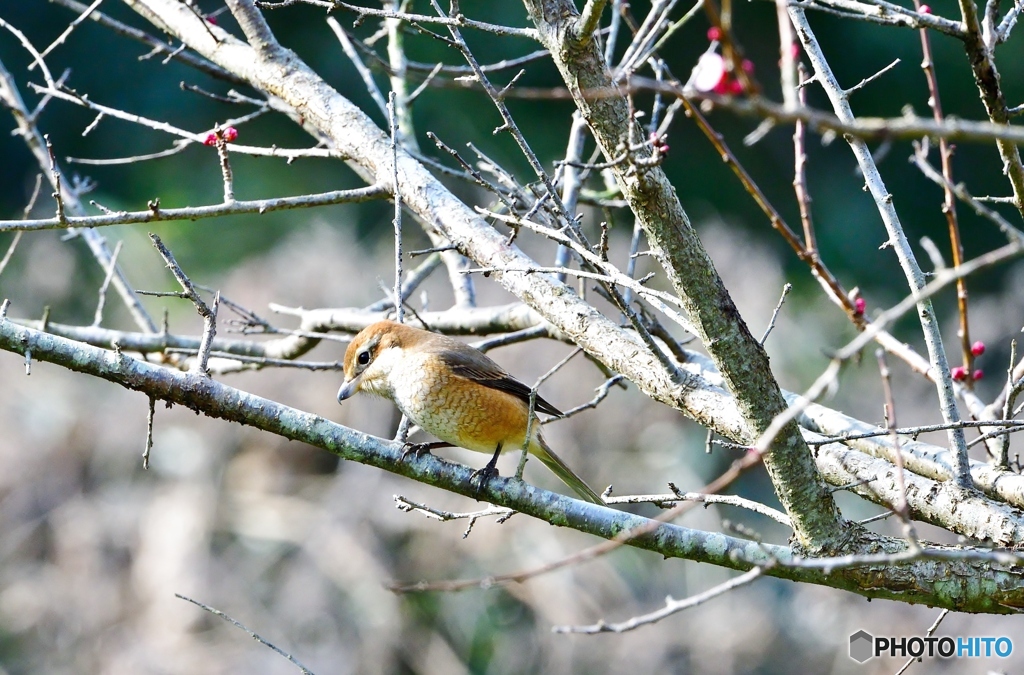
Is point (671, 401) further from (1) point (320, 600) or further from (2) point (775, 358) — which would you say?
(2) point (775, 358)

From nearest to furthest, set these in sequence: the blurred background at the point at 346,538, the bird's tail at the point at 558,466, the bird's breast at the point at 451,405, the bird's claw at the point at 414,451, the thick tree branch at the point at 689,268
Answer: the thick tree branch at the point at 689,268
the bird's claw at the point at 414,451
the bird's breast at the point at 451,405
the bird's tail at the point at 558,466
the blurred background at the point at 346,538

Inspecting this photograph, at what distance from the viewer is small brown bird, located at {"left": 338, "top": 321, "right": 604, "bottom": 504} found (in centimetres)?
302

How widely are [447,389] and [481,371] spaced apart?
0.20 meters

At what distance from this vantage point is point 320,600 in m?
6.75

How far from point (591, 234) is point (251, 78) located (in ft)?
18.4

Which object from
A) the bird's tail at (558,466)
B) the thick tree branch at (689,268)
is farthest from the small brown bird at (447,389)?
the thick tree branch at (689,268)

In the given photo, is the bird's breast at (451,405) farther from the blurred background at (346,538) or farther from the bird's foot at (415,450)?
the blurred background at (346,538)

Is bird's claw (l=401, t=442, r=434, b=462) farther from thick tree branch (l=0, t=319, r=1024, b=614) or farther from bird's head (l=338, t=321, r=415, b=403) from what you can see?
bird's head (l=338, t=321, r=415, b=403)

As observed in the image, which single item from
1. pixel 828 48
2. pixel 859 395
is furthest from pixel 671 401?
pixel 828 48

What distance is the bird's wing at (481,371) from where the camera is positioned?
10.3 ft

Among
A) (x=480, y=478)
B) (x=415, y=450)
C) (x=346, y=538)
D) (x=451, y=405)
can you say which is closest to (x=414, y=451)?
(x=415, y=450)

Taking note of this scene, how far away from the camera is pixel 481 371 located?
3.20m

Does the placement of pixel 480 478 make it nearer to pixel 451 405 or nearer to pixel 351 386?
pixel 451 405

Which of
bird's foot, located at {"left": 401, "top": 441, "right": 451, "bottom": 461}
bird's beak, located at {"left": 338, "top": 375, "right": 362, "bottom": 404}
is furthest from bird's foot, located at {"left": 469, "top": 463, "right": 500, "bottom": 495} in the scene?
bird's beak, located at {"left": 338, "top": 375, "right": 362, "bottom": 404}
